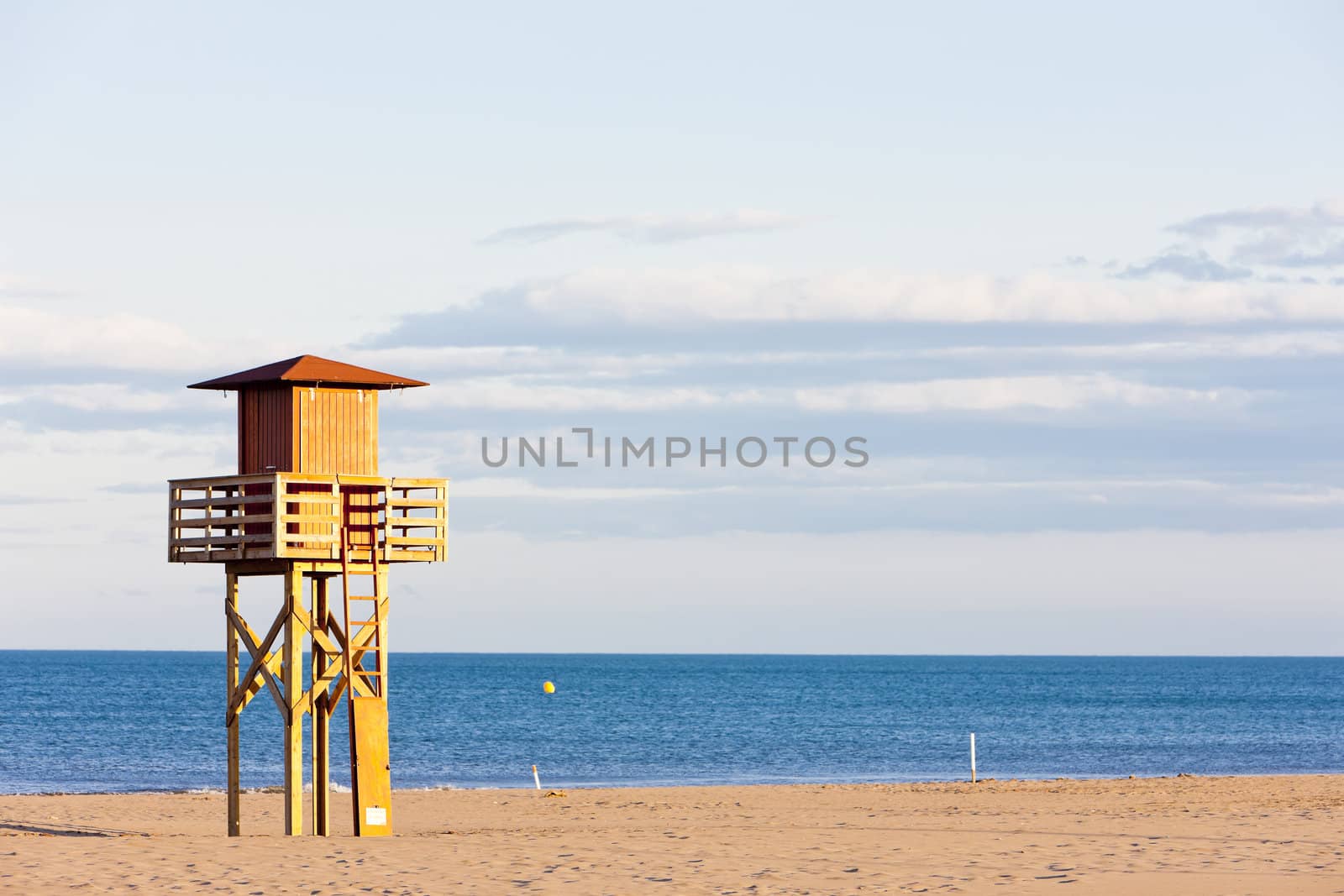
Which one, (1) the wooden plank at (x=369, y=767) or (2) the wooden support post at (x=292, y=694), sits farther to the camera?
(2) the wooden support post at (x=292, y=694)

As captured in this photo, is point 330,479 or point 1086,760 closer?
point 330,479

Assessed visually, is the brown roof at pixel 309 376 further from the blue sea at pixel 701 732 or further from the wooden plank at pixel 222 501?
the blue sea at pixel 701 732

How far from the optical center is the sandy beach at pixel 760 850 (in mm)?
15195

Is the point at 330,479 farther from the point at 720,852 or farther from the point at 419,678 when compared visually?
the point at 419,678

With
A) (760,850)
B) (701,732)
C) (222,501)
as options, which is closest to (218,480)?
(222,501)

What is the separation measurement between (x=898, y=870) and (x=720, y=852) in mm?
2376

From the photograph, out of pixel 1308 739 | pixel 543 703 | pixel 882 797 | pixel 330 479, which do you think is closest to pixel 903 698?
pixel 543 703

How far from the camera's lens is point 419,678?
137625 mm

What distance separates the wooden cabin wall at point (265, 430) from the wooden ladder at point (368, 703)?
4.20 ft

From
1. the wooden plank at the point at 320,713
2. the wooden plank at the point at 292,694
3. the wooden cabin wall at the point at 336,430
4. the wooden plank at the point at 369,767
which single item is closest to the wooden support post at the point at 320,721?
the wooden plank at the point at 320,713

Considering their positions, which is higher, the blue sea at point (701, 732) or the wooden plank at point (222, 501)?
the wooden plank at point (222, 501)

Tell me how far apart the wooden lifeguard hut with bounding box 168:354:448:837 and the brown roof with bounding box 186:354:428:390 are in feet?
0.07

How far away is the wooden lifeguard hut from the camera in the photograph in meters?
19.8

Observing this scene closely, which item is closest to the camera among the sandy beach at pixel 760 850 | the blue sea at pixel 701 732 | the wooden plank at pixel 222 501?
the sandy beach at pixel 760 850
